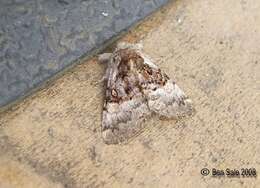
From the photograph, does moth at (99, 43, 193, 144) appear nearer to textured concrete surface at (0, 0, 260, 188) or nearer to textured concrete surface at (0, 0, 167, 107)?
textured concrete surface at (0, 0, 260, 188)

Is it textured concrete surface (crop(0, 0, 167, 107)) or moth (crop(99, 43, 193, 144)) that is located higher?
textured concrete surface (crop(0, 0, 167, 107))

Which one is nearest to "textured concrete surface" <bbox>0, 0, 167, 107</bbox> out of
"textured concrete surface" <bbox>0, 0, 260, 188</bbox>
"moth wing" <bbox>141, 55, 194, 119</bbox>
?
"textured concrete surface" <bbox>0, 0, 260, 188</bbox>

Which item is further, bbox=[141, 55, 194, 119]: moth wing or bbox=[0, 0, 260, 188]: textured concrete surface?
bbox=[141, 55, 194, 119]: moth wing

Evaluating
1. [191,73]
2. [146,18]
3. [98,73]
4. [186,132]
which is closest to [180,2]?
[146,18]

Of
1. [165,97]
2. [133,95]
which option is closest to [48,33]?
[133,95]

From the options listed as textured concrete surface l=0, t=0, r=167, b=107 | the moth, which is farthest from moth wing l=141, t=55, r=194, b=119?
textured concrete surface l=0, t=0, r=167, b=107

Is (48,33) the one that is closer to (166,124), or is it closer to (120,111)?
(120,111)

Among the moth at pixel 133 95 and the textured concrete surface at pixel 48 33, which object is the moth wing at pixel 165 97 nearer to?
the moth at pixel 133 95
